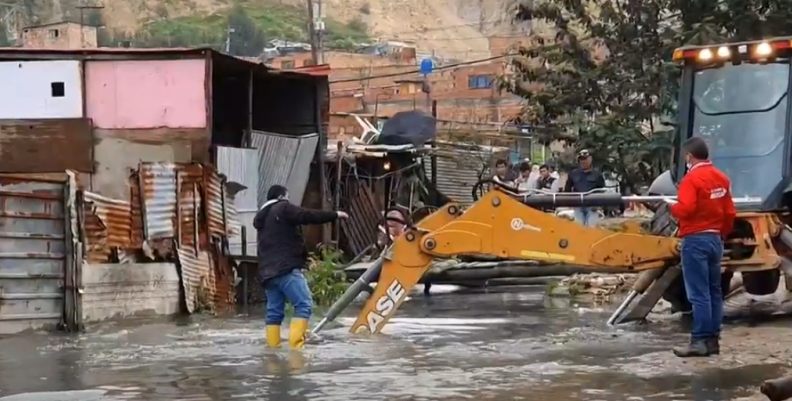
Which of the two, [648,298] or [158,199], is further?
[158,199]

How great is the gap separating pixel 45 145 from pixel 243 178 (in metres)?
3.13

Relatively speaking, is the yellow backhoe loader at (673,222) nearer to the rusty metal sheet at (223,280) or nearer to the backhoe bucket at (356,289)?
the backhoe bucket at (356,289)

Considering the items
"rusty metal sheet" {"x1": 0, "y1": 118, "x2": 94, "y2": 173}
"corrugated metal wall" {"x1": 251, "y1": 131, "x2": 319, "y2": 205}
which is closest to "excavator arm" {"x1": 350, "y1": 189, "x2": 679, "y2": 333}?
"rusty metal sheet" {"x1": 0, "y1": 118, "x2": 94, "y2": 173}

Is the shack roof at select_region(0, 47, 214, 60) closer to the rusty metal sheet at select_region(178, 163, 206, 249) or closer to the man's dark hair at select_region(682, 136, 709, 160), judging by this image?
the rusty metal sheet at select_region(178, 163, 206, 249)

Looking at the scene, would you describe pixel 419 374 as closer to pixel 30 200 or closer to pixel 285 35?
pixel 30 200

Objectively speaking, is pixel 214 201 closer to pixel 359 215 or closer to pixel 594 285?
pixel 594 285

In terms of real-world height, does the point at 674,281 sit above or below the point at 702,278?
below

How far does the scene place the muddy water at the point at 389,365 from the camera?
902cm

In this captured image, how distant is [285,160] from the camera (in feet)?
75.0

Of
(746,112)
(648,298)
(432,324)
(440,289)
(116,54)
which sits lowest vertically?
(440,289)

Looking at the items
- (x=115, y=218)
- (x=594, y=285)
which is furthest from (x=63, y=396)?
(x=594, y=285)

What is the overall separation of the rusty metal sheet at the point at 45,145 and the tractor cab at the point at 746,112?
9.42 meters

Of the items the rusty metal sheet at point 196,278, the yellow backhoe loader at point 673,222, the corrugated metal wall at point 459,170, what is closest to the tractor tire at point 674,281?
the yellow backhoe loader at point 673,222

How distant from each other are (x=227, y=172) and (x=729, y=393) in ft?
40.6
